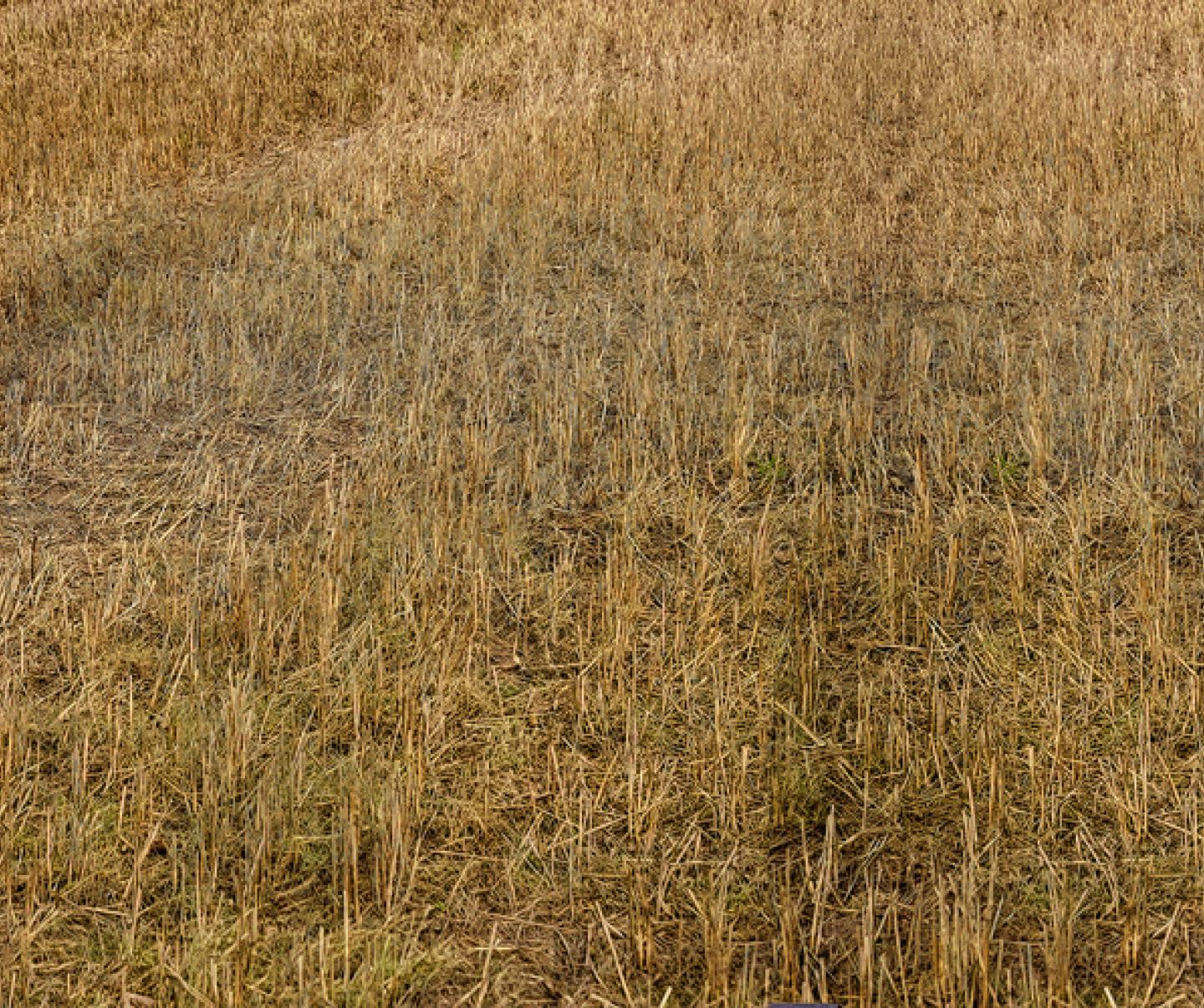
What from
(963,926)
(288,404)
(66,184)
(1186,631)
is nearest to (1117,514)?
(1186,631)

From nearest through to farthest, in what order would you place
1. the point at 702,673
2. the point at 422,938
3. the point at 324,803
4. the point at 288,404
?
1. the point at 422,938
2. the point at 324,803
3. the point at 702,673
4. the point at 288,404

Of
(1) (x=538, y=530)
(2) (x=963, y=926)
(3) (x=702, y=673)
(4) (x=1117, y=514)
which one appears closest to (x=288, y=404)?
(1) (x=538, y=530)

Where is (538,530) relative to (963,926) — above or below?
below

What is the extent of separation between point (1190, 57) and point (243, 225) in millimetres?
7199

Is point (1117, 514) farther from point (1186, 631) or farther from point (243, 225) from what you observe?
point (243, 225)

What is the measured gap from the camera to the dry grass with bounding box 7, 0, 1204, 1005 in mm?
2924

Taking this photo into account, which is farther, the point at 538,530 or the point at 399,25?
the point at 399,25

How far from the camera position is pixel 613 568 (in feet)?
14.0

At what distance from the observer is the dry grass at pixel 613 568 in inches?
115

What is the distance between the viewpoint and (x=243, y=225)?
7973 mm

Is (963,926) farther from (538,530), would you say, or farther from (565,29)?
(565,29)

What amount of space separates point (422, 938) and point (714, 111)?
24.9 feet

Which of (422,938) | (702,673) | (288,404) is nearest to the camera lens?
(422,938)

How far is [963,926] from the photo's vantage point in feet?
8.83
